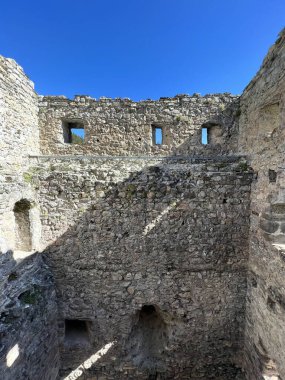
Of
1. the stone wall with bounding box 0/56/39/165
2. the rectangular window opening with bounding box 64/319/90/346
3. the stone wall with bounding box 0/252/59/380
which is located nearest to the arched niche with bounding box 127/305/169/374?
the rectangular window opening with bounding box 64/319/90/346

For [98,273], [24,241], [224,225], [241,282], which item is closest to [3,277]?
[24,241]

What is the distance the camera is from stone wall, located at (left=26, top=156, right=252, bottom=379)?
5180mm

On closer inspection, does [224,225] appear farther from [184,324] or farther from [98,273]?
[98,273]

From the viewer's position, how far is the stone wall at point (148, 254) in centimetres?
518

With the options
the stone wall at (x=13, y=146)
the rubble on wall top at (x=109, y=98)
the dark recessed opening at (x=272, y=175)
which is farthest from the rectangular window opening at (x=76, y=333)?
the rubble on wall top at (x=109, y=98)

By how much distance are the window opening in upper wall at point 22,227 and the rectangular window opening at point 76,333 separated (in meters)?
3.19

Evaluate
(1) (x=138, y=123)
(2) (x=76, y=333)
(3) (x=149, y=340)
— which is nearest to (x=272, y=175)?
(1) (x=138, y=123)

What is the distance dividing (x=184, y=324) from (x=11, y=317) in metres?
4.76

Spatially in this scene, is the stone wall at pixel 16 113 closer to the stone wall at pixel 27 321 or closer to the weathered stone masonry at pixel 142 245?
the weathered stone masonry at pixel 142 245

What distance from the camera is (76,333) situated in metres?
6.12

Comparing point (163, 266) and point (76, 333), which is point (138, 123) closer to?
point (163, 266)

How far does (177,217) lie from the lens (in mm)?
5262

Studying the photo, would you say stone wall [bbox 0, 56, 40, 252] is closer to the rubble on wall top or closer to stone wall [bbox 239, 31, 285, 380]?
the rubble on wall top

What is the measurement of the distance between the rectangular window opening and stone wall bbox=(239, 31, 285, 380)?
16.4 ft
